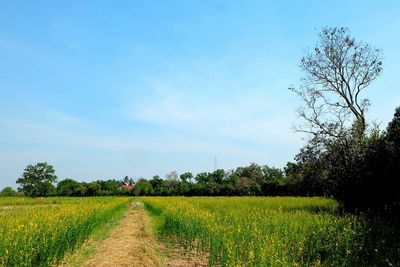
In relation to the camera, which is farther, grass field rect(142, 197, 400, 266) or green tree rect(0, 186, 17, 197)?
green tree rect(0, 186, 17, 197)

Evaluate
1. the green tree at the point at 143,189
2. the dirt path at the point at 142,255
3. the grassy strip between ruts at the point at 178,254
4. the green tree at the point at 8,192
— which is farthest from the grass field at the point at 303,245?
the green tree at the point at 8,192

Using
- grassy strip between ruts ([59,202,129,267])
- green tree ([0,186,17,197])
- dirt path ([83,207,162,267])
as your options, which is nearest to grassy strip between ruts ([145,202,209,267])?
dirt path ([83,207,162,267])

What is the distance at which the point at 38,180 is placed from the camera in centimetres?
9388

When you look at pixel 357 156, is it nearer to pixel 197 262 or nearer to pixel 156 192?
pixel 197 262

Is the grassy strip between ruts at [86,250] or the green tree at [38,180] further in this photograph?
the green tree at [38,180]

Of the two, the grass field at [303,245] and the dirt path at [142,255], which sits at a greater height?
the grass field at [303,245]

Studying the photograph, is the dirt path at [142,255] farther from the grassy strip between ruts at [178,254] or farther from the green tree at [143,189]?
the green tree at [143,189]

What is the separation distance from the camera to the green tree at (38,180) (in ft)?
303

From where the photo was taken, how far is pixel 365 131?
71.3 feet

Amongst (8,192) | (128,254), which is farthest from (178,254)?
(8,192)

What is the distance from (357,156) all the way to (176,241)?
11.6 meters

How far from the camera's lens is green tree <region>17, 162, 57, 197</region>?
92312 millimetres

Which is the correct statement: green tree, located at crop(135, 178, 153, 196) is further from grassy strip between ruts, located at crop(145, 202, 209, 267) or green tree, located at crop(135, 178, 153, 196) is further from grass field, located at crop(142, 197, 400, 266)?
grass field, located at crop(142, 197, 400, 266)

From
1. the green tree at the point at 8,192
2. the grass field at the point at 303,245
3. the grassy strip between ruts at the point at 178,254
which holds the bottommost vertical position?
the grassy strip between ruts at the point at 178,254
